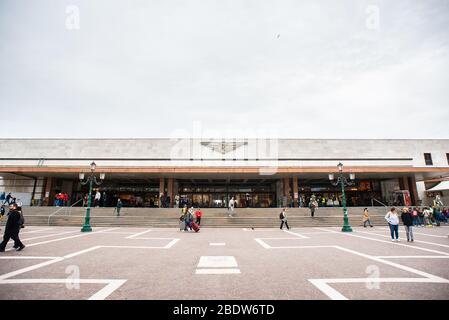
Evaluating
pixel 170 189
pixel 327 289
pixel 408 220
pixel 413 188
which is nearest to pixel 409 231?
pixel 408 220

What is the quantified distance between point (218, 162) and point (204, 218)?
12.7 m

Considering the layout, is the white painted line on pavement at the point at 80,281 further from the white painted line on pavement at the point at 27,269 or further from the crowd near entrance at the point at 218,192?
the crowd near entrance at the point at 218,192

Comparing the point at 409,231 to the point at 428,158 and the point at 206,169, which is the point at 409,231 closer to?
the point at 206,169

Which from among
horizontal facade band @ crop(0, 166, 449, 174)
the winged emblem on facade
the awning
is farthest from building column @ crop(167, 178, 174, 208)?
the awning

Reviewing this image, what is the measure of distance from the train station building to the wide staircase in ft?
27.9

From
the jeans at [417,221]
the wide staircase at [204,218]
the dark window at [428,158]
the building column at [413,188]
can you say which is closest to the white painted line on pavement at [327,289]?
the wide staircase at [204,218]

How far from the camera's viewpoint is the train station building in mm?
30703

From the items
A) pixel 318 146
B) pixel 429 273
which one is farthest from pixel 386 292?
pixel 318 146

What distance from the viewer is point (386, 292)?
3850mm

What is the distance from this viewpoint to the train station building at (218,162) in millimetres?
30703

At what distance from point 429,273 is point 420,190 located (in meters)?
36.4

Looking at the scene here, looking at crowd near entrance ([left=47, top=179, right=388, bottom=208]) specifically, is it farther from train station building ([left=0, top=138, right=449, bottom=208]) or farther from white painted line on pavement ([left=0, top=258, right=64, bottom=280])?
white painted line on pavement ([left=0, top=258, right=64, bottom=280])

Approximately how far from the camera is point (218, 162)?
30.8 metres

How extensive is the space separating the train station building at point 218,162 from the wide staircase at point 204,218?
8515mm
